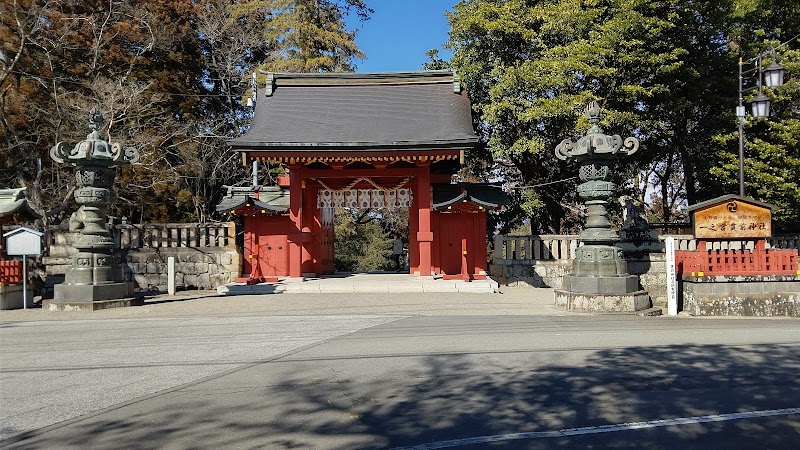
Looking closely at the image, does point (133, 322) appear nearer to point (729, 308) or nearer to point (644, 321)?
point (644, 321)

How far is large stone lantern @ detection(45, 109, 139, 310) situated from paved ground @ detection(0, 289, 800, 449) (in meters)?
1.69

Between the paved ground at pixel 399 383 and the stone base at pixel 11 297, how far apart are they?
2664mm

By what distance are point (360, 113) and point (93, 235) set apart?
8.68 m

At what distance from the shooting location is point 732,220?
1171cm

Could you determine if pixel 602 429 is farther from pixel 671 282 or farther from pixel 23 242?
pixel 23 242

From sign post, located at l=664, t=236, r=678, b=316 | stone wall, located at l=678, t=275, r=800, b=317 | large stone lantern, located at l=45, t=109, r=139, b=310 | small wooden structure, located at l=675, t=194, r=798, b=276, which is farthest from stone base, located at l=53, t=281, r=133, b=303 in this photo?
stone wall, located at l=678, t=275, r=800, b=317

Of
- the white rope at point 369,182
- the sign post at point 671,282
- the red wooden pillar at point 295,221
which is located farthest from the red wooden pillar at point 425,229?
the sign post at point 671,282

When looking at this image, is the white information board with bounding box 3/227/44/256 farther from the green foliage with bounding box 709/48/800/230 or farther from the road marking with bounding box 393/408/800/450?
the green foliage with bounding box 709/48/800/230

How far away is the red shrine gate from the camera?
591 inches

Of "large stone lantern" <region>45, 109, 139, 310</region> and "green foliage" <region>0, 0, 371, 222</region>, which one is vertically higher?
"green foliage" <region>0, 0, 371, 222</region>

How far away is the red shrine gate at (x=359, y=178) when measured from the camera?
1502 cm

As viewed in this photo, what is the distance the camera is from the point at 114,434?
4.15 m

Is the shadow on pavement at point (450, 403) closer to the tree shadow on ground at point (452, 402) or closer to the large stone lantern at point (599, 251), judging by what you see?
the tree shadow on ground at point (452, 402)

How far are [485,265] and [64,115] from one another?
14.7 meters
